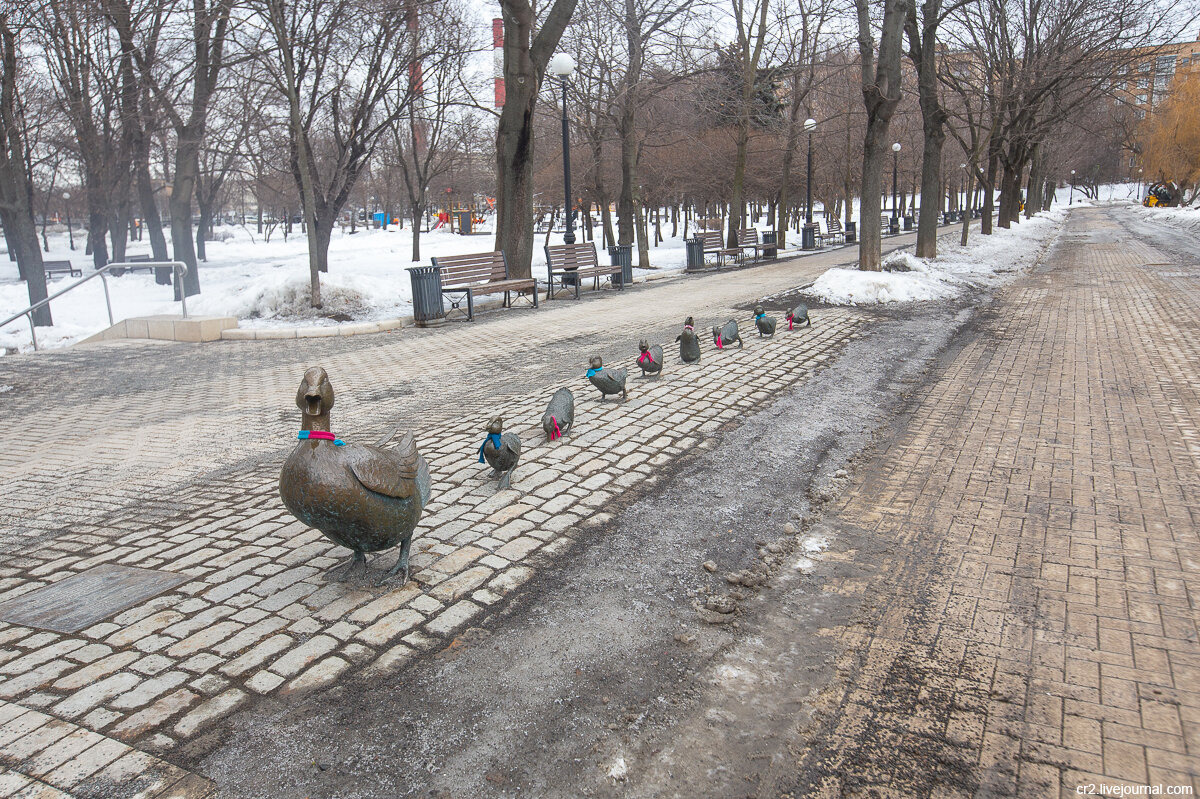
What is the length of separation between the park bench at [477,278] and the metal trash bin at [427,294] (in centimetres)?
22

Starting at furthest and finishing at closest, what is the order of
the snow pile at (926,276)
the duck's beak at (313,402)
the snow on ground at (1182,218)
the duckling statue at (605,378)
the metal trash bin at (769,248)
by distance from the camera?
1. the snow on ground at (1182,218)
2. the metal trash bin at (769,248)
3. the snow pile at (926,276)
4. the duckling statue at (605,378)
5. the duck's beak at (313,402)

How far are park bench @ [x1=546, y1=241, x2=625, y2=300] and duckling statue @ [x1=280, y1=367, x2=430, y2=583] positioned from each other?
503 inches

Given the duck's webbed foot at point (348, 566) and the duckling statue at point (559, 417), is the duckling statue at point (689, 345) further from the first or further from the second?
the duck's webbed foot at point (348, 566)

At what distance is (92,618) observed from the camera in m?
3.73

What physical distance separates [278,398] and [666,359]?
4335 millimetres

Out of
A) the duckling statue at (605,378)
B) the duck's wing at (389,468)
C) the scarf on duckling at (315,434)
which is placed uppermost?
the scarf on duckling at (315,434)

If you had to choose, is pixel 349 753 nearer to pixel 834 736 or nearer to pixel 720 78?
pixel 834 736

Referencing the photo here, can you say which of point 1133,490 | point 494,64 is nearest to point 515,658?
point 1133,490

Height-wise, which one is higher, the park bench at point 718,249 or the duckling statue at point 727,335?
the park bench at point 718,249

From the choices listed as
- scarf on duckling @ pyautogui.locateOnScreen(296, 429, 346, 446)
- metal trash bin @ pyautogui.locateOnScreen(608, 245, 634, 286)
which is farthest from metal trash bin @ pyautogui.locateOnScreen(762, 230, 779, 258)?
scarf on duckling @ pyautogui.locateOnScreen(296, 429, 346, 446)

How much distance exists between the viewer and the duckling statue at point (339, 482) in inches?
136

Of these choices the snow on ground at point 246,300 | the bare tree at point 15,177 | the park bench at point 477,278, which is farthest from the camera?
the bare tree at point 15,177

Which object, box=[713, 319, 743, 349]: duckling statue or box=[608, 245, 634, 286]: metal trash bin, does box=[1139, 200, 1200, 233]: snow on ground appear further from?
box=[713, 319, 743, 349]: duckling statue

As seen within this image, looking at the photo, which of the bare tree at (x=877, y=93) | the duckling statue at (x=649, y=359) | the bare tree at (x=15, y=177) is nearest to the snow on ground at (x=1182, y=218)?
the bare tree at (x=877, y=93)
